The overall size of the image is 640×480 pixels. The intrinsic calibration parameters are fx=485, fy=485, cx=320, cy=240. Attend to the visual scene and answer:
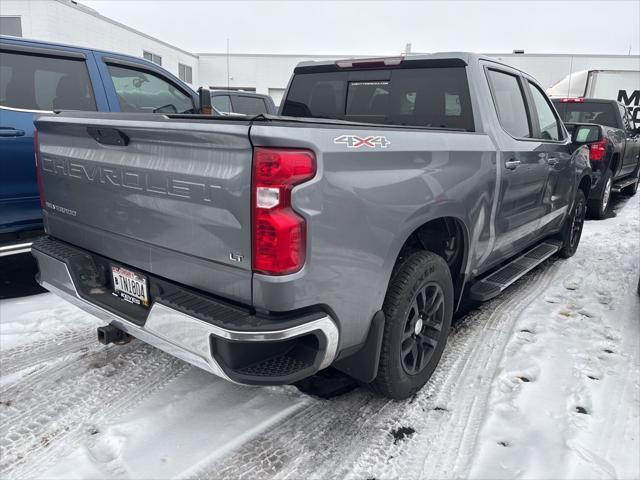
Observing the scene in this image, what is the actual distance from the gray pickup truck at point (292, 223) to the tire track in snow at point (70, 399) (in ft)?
1.40

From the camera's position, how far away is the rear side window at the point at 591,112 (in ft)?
28.8

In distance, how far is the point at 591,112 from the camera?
886cm

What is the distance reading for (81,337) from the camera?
3.46 m

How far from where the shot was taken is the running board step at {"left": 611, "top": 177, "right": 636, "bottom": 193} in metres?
9.24

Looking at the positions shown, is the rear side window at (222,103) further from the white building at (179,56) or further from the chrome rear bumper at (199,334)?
the chrome rear bumper at (199,334)

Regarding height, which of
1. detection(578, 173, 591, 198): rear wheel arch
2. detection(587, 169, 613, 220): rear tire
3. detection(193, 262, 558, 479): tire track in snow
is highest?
detection(578, 173, 591, 198): rear wheel arch

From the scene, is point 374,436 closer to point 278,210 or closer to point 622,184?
point 278,210

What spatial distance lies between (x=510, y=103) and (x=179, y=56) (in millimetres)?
25600

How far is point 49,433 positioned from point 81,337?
1106 mm

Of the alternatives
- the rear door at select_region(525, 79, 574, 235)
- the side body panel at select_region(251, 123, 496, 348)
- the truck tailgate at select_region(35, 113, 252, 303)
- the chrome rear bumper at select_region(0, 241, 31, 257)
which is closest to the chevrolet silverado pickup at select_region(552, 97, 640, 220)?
the rear door at select_region(525, 79, 574, 235)

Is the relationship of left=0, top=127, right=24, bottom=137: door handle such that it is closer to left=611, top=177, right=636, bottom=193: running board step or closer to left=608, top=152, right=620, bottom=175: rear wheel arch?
left=608, top=152, right=620, bottom=175: rear wheel arch

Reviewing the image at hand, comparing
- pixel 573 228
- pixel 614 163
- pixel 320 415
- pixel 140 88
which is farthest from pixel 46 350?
pixel 614 163

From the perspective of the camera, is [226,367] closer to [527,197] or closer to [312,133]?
[312,133]

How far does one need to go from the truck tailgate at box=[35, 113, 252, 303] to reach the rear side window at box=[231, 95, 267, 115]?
7484mm
